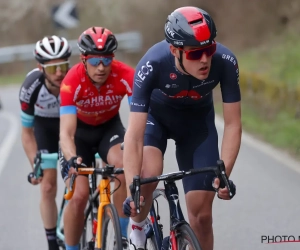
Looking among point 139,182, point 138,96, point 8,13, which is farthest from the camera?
point 8,13

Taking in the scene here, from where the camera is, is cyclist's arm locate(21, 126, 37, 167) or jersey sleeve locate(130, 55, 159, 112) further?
cyclist's arm locate(21, 126, 37, 167)

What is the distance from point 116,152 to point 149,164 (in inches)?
50.7

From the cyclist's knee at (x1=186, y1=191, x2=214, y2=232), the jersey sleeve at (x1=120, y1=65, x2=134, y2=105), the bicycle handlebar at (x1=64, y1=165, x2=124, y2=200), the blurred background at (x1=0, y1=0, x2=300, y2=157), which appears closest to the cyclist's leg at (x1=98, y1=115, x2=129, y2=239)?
the jersey sleeve at (x1=120, y1=65, x2=134, y2=105)

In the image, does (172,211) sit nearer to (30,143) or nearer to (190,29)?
(190,29)

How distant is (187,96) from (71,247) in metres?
1.90

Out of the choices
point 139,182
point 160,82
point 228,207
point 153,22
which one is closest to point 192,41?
point 160,82

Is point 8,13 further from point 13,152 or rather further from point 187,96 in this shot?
point 187,96

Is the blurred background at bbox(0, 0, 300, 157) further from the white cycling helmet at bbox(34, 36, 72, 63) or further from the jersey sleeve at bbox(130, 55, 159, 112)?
the jersey sleeve at bbox(130, 55, 159, 112)

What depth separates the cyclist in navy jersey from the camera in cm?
489

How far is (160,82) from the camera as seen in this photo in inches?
209

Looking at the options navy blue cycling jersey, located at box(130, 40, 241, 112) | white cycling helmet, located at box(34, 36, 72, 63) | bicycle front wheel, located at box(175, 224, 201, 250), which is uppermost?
white cycling helmet, located at box(34, 36, 72, 63)

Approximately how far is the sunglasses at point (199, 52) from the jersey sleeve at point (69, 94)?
5.58 feet

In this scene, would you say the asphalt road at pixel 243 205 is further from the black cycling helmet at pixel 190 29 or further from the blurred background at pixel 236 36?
the black cycling helmet at pixel 190 29

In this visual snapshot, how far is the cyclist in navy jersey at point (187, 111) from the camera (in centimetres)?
489
